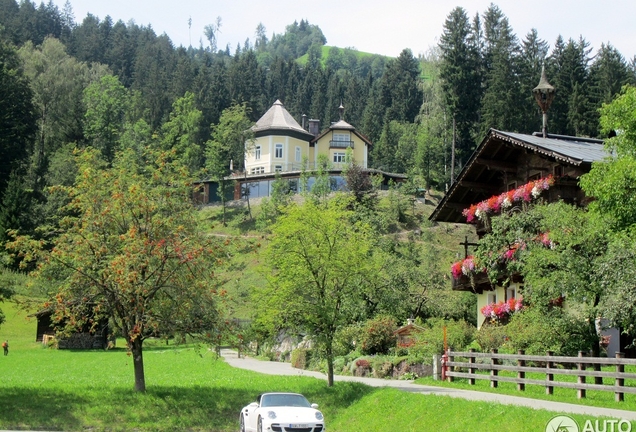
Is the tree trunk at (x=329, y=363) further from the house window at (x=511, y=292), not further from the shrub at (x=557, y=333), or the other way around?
the house window at (x=511, y=292)

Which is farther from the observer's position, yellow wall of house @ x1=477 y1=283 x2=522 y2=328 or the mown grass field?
yellow wall of house @ x1=477 y1=283 x2=522 y2=328

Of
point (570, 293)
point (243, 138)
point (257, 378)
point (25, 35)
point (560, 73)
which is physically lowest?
point (257, 378)

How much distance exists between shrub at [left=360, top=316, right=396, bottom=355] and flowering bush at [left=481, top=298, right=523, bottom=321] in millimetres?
4463

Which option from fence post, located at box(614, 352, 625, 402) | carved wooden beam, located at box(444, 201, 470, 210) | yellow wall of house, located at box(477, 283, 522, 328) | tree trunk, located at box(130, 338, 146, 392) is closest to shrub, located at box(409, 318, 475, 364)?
yellow wall of house, located at box(477, 283, 522, 328)

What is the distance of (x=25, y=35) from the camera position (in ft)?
504

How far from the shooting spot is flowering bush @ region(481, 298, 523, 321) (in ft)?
106

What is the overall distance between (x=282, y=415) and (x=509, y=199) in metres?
18.8

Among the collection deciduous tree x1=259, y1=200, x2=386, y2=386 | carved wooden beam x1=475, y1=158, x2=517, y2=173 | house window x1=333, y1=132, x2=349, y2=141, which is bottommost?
deciduous tree x1=259, y1=200, x2=386, y2=386

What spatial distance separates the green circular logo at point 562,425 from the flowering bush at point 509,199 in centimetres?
1780

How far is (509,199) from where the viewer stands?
33.7 m

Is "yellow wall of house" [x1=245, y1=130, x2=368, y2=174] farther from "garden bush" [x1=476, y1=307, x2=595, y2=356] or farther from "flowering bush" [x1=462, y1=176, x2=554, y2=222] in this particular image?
"garden bush" [x1=476, y1=307, x2=595, y2=356]

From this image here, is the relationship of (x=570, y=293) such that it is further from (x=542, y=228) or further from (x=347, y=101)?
(x=347, y=101)

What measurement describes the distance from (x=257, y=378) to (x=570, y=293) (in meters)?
12.7

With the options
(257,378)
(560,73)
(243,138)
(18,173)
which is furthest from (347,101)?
(257,378)
